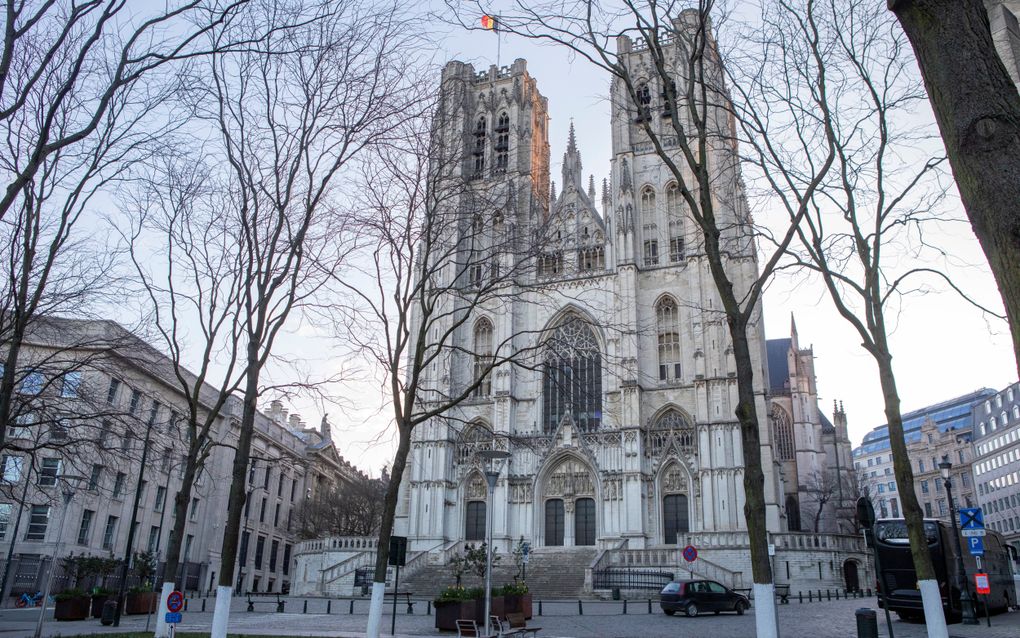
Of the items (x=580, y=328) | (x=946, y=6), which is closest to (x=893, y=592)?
(x=946, y=6)

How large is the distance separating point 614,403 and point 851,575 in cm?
1382

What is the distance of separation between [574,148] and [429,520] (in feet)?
84.8

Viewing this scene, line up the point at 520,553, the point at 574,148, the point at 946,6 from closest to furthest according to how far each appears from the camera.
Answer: the point at 946,6 < the point at 520,553 < the point at 574,148

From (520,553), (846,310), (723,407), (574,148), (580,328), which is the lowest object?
(520,553)

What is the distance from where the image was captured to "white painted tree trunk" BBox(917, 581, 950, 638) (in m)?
9.95

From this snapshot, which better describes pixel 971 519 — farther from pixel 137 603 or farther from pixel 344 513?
pixel 344 513

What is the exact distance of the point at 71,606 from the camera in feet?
71.9

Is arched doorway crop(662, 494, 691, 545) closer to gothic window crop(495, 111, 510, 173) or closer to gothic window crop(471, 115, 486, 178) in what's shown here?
gothic window crop(471, 115, 486, 178)

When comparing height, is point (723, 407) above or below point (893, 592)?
above

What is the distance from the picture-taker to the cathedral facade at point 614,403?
37438mm

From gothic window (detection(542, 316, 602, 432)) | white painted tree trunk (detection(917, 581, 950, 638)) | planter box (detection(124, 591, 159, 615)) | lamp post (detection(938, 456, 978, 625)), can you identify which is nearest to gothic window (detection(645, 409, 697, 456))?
gothic window (detection(542, 316, 602, 432))

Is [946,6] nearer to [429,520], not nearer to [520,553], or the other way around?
[520,553]

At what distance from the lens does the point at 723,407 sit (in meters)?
37.8

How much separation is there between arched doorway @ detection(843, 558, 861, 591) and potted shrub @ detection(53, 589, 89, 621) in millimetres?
30811
